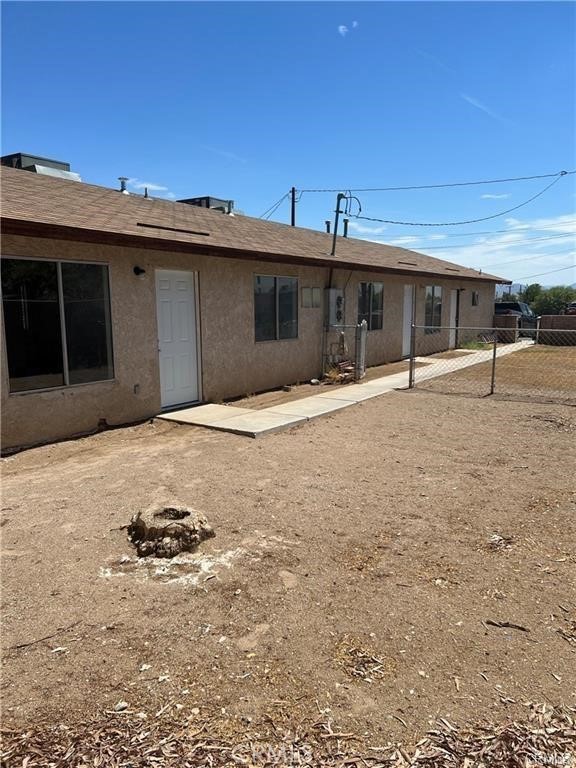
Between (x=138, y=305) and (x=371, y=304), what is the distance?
886cm

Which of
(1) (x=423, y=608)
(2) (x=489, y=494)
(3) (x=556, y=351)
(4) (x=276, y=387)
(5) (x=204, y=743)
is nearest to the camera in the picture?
(5) (x=204, y=743)

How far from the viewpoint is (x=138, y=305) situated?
846 cm

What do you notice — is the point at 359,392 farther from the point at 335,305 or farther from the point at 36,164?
the point at 36,164

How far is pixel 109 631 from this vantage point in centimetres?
311

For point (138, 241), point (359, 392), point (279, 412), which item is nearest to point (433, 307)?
point (359, 392)

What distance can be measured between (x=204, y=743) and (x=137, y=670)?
0.63m

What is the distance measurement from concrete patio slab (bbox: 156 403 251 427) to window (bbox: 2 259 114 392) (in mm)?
1240

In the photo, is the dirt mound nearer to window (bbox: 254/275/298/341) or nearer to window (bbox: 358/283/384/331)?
window (bbox: 254/275/298/341)

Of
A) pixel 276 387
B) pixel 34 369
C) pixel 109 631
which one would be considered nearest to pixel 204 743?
pixel 109 631

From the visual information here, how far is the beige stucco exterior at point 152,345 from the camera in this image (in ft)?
23.6

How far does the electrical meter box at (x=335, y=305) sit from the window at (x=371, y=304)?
4.85 ft

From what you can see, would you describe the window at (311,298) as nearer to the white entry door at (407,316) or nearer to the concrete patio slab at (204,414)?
the concrete patio slab at (204,414)

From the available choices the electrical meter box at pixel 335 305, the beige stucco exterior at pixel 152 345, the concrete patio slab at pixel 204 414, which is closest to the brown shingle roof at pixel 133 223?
the beige stucco exterior at pixel 152 345

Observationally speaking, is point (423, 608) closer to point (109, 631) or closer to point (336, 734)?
point (336, 734)
